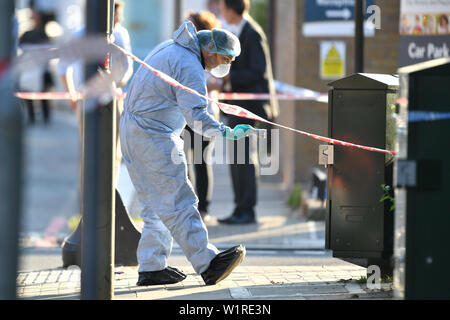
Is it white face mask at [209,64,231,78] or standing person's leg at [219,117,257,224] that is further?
standing person's leg at [219,117,257,224]

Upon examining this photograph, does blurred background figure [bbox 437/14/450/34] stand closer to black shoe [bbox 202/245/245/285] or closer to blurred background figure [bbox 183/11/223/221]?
blurred background figure [bbox 183/11/223/221]

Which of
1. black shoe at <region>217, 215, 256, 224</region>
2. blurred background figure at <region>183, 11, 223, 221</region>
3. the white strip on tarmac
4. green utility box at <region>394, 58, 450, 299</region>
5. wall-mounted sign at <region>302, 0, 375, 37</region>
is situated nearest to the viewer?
green utility box at <region>394, 58, 450, 299</region>

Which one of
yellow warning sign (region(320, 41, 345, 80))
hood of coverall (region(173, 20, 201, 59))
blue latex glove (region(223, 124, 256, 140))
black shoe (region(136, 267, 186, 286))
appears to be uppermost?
yellow warning sign (region(320, 41, 345, 80))

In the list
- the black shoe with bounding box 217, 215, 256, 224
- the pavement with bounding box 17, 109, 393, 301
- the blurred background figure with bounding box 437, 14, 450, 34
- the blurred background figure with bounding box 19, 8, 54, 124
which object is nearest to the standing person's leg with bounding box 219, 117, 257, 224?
the black shoe with bounding box 217, 215, 256, 224

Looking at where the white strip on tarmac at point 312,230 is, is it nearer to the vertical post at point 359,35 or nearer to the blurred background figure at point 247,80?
the blurred background figure at point 247,80

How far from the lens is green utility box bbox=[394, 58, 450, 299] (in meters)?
Answer: 4.36

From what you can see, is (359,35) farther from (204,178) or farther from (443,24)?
(204,178)

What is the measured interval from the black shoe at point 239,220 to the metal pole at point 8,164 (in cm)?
554

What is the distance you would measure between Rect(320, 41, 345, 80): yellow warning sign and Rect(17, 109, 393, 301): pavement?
1600 mm

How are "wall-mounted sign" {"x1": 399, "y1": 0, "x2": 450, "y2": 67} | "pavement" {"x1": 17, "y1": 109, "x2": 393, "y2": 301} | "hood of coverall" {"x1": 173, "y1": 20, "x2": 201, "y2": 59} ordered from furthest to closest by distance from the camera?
"wall-mounted sign" {"x1": 399, "y1": 0, "x2": 450, "y2": 67} → "hood of coverall" {"x1": 173, "y1": 20, "x2": 201, "y2": 59} → "pavement" {"x1": 17, "y1": 109, "x2": 393, "y2": 301}

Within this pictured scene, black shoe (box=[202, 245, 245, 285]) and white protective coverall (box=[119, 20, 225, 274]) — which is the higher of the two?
white protective coverall (box=[119, 20, 225, 274])

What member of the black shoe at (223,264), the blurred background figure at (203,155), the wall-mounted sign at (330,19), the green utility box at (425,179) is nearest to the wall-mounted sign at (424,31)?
the blurred background figure at (203,155)

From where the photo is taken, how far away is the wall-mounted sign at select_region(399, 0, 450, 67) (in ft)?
25.6

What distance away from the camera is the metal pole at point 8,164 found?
366 centimetres
